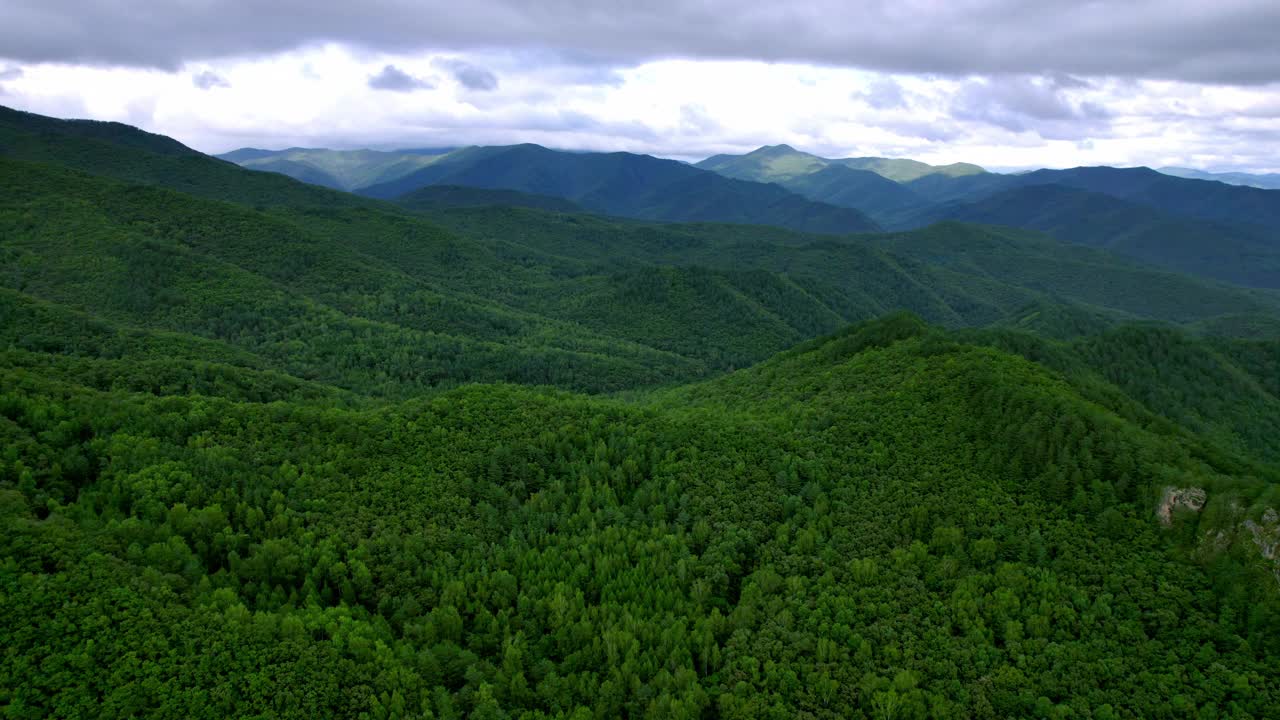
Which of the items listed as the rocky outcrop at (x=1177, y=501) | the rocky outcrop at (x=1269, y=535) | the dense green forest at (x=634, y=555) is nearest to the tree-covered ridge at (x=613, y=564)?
the dense green forest at (x=634, y=555)

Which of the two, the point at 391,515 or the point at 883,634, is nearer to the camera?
the point at 883,634

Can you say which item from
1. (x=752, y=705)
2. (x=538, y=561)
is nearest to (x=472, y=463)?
(x=538, y=561)

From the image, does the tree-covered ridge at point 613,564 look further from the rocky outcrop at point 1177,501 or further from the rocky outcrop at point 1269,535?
the rocky outcrop at point 1269,535

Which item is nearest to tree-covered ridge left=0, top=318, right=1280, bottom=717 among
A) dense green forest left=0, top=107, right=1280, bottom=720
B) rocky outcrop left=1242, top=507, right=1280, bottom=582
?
dense green forest left=0, top=107, right=1280, bottom=720

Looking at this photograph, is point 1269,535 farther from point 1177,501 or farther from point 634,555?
point 634,555

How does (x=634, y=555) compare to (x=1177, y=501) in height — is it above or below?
below

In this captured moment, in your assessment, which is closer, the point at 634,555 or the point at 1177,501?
the point at 1177,501

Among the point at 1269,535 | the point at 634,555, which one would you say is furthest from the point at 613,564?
the point at 1269,535

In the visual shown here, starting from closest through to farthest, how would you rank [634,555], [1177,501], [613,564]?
[1177,501], [613,564], [634,555]

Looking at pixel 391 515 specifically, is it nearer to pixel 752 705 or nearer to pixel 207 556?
pixel 207 556
